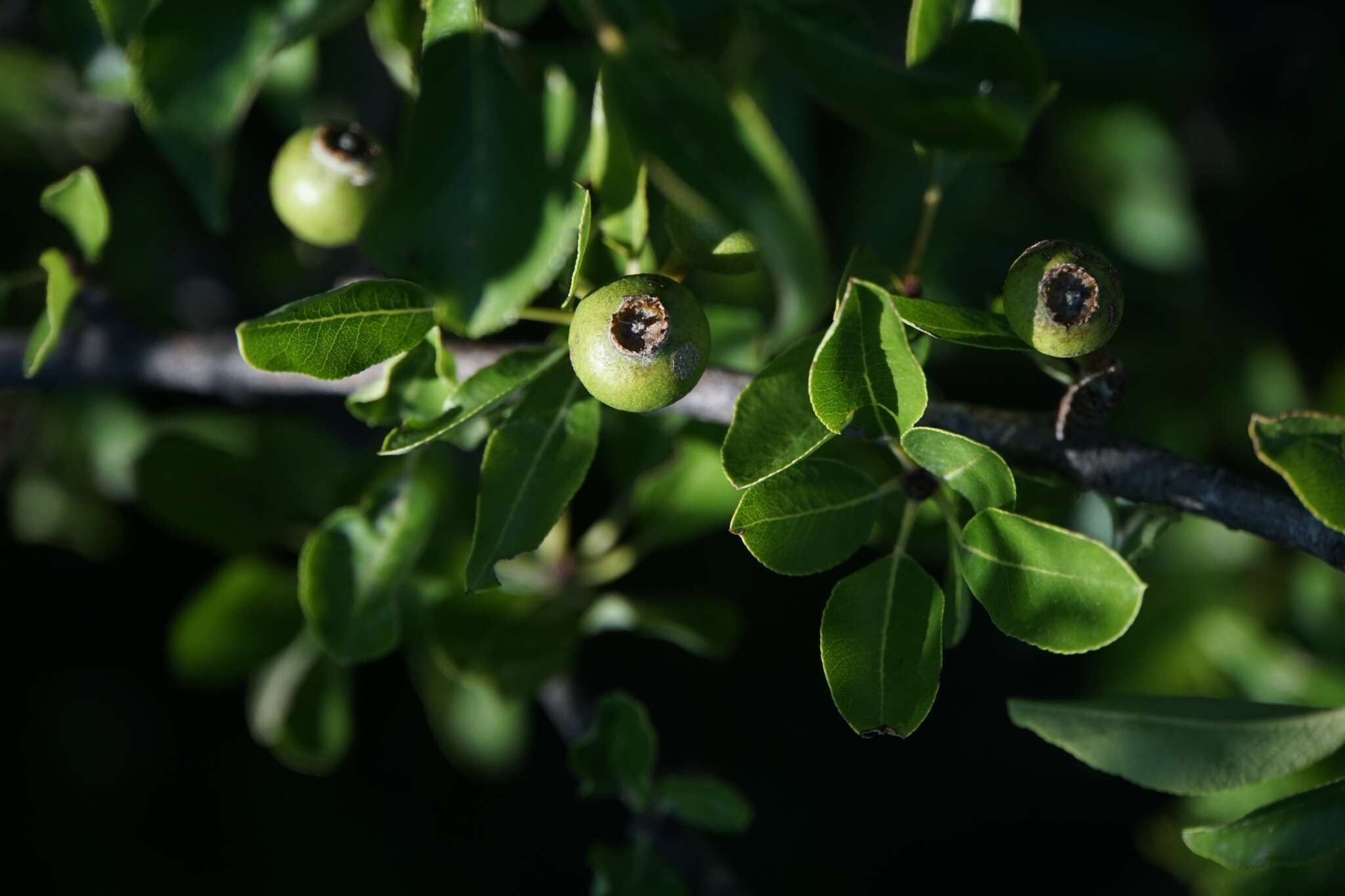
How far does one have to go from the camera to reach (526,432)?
1016mm

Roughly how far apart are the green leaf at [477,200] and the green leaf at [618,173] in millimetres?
55

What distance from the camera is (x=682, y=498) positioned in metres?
1.66

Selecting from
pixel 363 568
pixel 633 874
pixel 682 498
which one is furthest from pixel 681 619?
pixel 363 568

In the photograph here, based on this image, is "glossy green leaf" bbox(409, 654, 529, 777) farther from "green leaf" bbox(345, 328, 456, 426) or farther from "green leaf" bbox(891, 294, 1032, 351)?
"green leaf" bbox(891, 294, 1032, 351)

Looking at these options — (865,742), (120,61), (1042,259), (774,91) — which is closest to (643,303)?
(1042,259)

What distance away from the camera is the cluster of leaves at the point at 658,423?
3.02ft

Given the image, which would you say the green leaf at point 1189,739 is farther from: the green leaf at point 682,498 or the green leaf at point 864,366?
→ the green leaf at point 682,498

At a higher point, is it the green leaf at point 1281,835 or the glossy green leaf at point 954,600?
the glossy green leaf at point 954,600

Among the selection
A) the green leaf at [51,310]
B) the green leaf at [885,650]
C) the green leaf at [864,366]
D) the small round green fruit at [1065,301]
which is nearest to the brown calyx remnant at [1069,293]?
the small round green fruit at [1065,301]

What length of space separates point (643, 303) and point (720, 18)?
25.1 inches

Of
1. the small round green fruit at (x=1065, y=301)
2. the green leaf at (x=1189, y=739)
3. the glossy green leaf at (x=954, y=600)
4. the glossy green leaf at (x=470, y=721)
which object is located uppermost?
the small round green fruit at (x=1065, y=301)

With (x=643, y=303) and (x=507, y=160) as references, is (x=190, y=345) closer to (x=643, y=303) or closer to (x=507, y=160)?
(x=507, y=160)

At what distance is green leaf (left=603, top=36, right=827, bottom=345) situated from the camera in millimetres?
929

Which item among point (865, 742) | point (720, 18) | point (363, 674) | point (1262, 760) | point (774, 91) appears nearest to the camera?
point (1262, 760)
